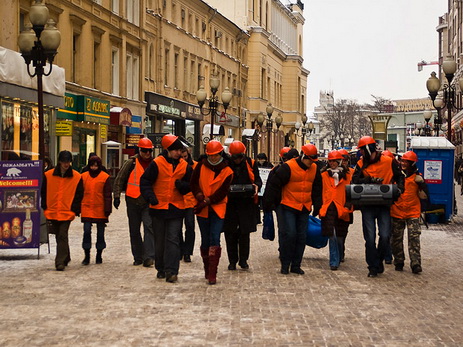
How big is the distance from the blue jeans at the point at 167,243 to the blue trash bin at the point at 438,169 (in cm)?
1333

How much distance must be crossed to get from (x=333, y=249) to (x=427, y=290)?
2296 millimetres

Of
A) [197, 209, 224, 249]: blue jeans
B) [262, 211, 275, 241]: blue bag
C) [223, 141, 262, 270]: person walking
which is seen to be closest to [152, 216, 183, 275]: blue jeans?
[197, 209, 224, 249]: blue jeans

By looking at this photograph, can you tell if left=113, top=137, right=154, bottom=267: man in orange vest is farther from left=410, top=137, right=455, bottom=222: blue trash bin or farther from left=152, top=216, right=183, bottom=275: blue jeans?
left=410, top=137, right=455, bottom=222: blue trash bin

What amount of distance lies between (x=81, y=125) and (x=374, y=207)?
80.5 feet

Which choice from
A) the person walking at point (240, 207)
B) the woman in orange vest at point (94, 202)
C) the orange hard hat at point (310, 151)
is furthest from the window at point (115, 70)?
the orange hard hat at point (310, 151)

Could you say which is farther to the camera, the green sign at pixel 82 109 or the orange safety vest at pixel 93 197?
the green sign at pixel 82 109

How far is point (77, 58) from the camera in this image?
119ft

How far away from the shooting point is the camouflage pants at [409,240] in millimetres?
13391

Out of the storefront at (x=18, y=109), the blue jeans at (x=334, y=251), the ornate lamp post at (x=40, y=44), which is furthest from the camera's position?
the storefront at (x=18, y=109)

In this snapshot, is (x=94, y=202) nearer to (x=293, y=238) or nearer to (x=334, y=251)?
(x=293, y=238)

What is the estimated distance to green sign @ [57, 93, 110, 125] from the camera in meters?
34.0

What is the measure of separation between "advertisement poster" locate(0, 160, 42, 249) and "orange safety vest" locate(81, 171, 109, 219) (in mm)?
1038

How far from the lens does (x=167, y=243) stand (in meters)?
12.2

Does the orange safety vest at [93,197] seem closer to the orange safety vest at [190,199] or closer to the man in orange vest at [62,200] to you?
the man in orange vest at [62,200]
